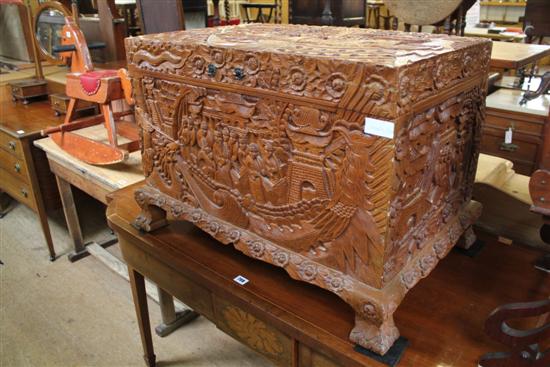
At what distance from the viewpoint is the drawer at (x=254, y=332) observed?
0.97 metres

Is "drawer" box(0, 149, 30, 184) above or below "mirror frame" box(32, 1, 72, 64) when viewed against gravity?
below

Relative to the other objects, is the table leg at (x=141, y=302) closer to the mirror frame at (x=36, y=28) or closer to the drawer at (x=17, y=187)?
→ the drawer at (x=17, y=187)

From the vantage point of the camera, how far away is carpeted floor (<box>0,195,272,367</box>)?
1793mm

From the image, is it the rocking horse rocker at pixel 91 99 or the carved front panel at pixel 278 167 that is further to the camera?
the rocking horse rocker at pixel 91 99

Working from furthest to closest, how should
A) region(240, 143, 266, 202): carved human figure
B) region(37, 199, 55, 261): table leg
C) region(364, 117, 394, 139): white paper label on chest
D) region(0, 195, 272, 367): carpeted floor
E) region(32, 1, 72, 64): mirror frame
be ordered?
region(32, 1, 72, 64): mirror frame
region(37, 199, 55, 261): table leg
region(0, 195, 272, 367): carpeted floor
region(240, 143, 266, 202): carved human figure
region(364, 117, 394, 139): white paper label on chest

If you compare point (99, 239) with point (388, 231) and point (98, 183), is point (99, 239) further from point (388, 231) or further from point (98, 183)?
point (388, 231)

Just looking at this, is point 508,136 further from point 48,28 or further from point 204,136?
point 48,28

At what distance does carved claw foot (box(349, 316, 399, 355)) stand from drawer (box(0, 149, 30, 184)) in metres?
1.96

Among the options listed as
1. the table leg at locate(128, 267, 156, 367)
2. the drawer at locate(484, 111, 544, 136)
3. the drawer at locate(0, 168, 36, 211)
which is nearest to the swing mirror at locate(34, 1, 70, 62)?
the drawer at locate(0, 168, 36, 211)

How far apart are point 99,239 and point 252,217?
73.3 inches

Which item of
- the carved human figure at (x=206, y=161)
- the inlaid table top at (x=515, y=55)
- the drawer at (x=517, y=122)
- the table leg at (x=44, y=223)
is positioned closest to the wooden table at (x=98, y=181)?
the table leg at (x=44, y=223)

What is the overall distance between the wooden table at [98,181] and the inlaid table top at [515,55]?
147 cm

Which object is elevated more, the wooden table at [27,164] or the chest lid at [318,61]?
the chest lid at [318,61]

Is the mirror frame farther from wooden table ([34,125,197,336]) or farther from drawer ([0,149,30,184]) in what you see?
wooden table ([34,125,197,336])
